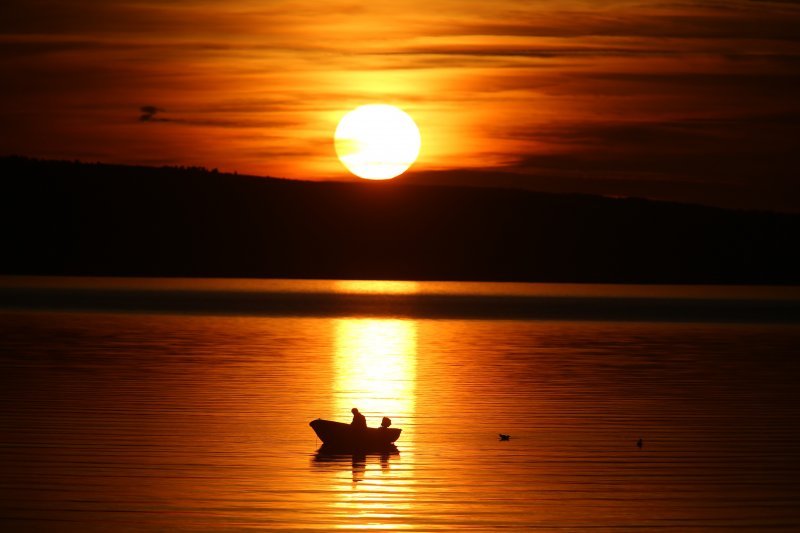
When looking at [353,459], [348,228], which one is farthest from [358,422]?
[348,228]

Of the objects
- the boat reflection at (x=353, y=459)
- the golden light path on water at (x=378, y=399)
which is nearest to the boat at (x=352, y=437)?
the boat reflection at (x=353, y=459)

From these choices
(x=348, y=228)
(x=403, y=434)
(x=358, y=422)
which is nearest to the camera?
(x=358, y=422)

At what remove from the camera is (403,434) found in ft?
77.9

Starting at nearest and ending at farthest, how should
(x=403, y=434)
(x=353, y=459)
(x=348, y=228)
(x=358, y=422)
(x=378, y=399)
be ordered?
(x=353, y=459)
(x=358, y=422)
(x=403, y=434)
(x=378, y=399)
(x=348, y=228)

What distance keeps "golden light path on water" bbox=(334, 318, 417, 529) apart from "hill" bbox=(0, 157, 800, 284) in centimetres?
12715

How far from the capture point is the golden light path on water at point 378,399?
17375 millimetres

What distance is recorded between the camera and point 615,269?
193750 millimetres

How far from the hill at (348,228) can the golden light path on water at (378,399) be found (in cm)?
12715

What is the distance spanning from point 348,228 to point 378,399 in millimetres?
159976

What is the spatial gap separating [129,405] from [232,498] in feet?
31.8

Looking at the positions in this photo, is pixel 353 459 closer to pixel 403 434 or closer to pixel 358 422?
pixel 358 422

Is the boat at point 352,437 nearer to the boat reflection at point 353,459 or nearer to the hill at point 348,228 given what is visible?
the boat reflection at point 353,459

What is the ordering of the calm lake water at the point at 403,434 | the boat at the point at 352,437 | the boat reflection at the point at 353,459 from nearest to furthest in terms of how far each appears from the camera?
the calm lake water at the point at 403,434, the boat reflection at the point at 353,459, the boat at the point at 352,437

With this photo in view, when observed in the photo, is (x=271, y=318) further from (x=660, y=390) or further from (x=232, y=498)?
(x=232, y=498)
